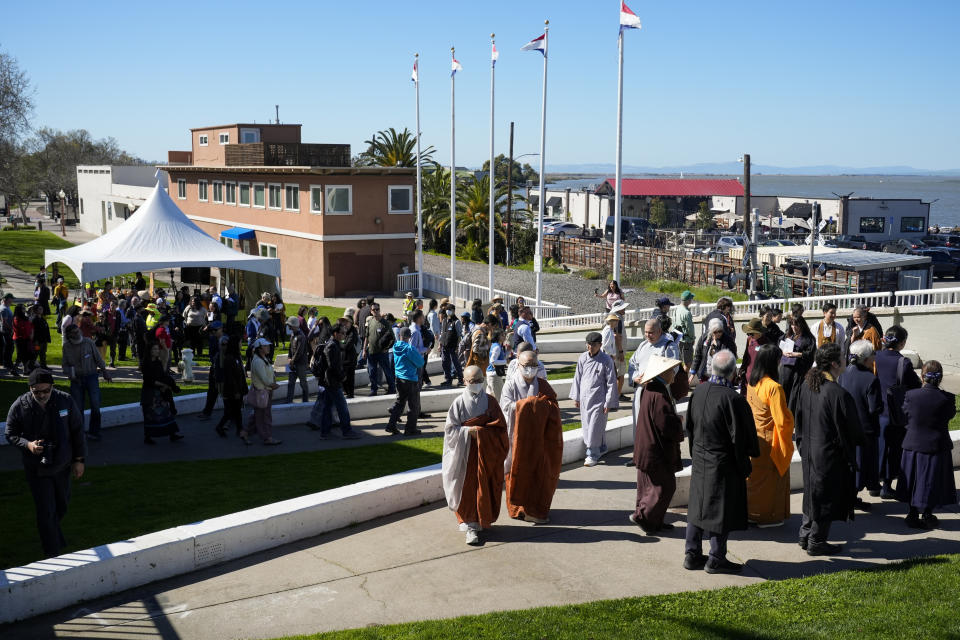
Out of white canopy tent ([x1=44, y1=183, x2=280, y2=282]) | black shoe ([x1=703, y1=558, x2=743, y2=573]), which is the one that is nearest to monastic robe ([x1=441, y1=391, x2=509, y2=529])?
black shoe ([x1=703, y1=558, x2=743, y2=573])

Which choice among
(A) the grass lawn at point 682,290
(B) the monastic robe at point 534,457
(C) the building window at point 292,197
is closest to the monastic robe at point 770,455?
(B) the monastic robe at point 534,457

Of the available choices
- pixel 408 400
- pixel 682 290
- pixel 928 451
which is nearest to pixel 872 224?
pixel 682 290

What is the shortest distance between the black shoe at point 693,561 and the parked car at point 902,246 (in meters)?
45.8

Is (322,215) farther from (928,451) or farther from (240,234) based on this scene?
(928,451)

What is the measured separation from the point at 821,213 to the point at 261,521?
62416 millimetres

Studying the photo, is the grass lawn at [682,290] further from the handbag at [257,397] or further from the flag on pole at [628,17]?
the handbag at [257,397]

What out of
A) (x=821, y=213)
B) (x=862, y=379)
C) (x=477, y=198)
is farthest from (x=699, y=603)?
(x=821, y=213)

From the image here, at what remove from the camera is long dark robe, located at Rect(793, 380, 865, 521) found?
22.9 ft

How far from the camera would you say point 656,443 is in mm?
7496

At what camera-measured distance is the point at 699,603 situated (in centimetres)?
625

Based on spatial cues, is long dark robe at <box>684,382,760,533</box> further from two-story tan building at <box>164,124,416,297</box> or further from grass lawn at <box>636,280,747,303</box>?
two-story tan building at <box>164,124,416,297</box>

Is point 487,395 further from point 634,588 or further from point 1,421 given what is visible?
point 1,421

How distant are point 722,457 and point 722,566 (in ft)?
2.95

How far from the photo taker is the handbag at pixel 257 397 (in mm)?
11922
